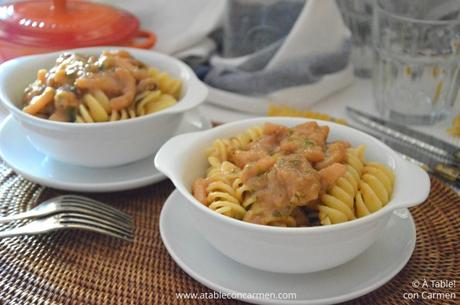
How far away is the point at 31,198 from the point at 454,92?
36.7 inches

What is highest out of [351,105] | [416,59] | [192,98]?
[192,98]

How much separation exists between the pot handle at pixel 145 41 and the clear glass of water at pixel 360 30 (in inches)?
19.4

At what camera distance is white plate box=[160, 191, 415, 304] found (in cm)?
85

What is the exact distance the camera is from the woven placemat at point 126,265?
2.83 ft

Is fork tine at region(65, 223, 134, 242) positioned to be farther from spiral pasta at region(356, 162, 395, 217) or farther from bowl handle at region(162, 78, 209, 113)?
spiral pasta at region(356, 162, 395, 217)

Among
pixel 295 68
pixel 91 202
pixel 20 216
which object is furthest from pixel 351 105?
pixel 20 216

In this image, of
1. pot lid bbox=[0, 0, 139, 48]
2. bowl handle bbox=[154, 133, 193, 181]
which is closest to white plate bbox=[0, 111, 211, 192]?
bowl handle bbox=[154, 133, 193, 181]

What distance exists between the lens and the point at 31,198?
1.09 meters

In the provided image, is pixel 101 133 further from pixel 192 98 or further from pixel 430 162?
pixel 430 162

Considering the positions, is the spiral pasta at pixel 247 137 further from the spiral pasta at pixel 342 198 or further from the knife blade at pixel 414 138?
the knife blade at pixel 414 138

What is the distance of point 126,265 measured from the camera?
0.93m

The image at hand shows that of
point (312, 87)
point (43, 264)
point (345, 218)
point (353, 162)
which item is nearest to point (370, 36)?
point (312, 87)

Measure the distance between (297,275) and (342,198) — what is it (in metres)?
0.12

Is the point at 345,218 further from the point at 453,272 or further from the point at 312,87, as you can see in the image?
the point at 312,87
